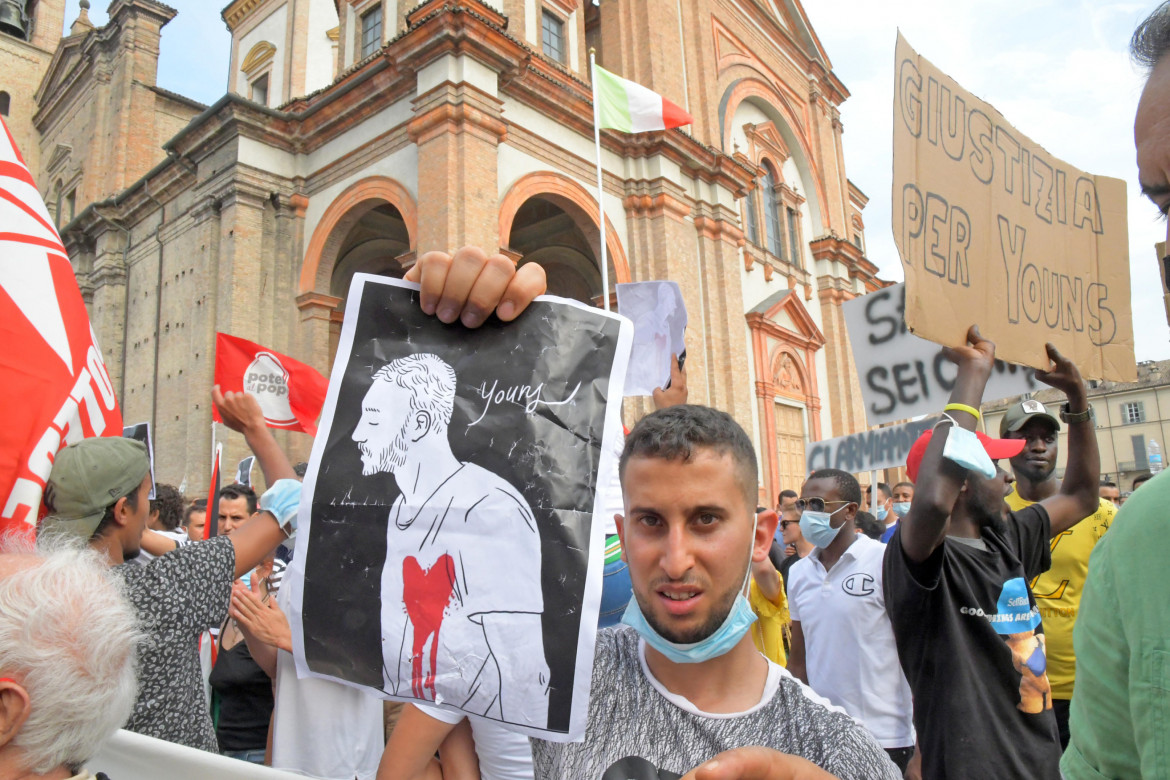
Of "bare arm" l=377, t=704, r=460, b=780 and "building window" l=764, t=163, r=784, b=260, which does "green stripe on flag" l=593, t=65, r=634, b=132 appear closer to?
"bare arm" l=377, t=704, r=460, b=780

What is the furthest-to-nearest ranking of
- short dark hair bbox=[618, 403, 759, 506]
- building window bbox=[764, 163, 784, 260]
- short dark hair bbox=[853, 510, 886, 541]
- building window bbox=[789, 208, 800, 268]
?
building window bbox=[789, 208, 800, 268] → building window bbox=[764, 163, 784, 260] → short dark hair bbox=[853, 510, 886, 541] → short dark hair bbox=[618, 403, 759, 506]

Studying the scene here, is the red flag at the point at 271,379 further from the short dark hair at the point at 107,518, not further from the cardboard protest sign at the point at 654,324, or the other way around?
the short dark hair at the point at 107,518

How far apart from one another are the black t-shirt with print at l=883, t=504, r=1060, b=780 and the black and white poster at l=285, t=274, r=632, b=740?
140cm

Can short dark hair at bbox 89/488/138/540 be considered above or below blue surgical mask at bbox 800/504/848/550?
above

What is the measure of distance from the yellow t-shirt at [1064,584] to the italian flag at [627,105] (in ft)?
25.4

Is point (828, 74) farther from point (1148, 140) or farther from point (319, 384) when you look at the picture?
point (1148, 140)

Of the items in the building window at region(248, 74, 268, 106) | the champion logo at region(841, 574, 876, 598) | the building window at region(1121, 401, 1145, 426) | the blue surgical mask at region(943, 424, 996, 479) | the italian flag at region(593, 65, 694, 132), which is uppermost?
the building window at region(248, 74, 268, 106)

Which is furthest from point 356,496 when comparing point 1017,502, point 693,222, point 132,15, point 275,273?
point 132,15

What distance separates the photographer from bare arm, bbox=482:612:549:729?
1.52 m

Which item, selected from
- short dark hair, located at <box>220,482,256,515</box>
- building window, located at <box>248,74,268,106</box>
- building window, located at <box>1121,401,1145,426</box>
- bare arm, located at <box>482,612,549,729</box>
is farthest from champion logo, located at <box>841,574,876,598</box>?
building window, located at <box>1121,401,1145,426</box>

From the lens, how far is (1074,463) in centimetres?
328

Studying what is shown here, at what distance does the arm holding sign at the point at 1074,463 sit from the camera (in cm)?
310

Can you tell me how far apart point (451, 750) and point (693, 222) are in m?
15.8

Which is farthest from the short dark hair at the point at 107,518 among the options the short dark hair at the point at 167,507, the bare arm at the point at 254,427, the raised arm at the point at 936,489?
the short dark hair at the point at 167,507
